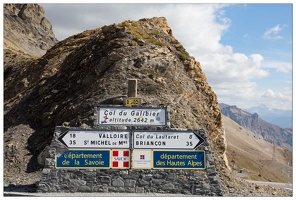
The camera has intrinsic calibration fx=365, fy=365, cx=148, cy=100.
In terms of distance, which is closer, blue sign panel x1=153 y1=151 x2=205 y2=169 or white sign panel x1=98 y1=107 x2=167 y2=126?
blue sign panel x1=153 y1=151 x2=205 y2=169

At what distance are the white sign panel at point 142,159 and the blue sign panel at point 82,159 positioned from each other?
1081mm

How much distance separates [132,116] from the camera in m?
15.0

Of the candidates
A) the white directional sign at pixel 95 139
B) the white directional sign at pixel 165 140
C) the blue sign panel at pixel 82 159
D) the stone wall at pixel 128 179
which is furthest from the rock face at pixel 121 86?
the white directional sign at pixel 165 140

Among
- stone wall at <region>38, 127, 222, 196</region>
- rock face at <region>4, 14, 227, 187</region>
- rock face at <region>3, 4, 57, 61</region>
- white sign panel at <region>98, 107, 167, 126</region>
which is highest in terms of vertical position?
rock face at <region>3, 4, 57, 61</region>

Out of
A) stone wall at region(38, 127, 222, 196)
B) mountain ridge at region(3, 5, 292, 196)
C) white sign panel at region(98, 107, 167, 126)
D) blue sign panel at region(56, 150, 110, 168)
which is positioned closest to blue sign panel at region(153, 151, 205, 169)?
stone wall at region(38, 127, 222, 196)

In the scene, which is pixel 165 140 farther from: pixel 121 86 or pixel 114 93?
pixel 121 86

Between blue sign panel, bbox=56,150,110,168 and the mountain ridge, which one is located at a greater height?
the mountain ridge

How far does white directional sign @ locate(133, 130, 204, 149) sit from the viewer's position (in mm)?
14750

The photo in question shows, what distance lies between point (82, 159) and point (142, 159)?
7.84 ft

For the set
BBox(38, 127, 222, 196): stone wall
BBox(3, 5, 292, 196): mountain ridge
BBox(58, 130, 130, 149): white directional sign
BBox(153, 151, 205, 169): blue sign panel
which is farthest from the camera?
BBox(3, 5, 292, 196): mountain ridge

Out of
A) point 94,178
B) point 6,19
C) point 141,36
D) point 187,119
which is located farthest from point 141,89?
point 6,19

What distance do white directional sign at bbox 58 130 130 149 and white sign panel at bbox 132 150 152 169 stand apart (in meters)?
0.51

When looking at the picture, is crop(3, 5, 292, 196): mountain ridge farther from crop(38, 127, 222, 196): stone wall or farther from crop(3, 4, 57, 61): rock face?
crop(3, 4, 57, 61): rock face

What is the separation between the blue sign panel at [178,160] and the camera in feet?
48.1
